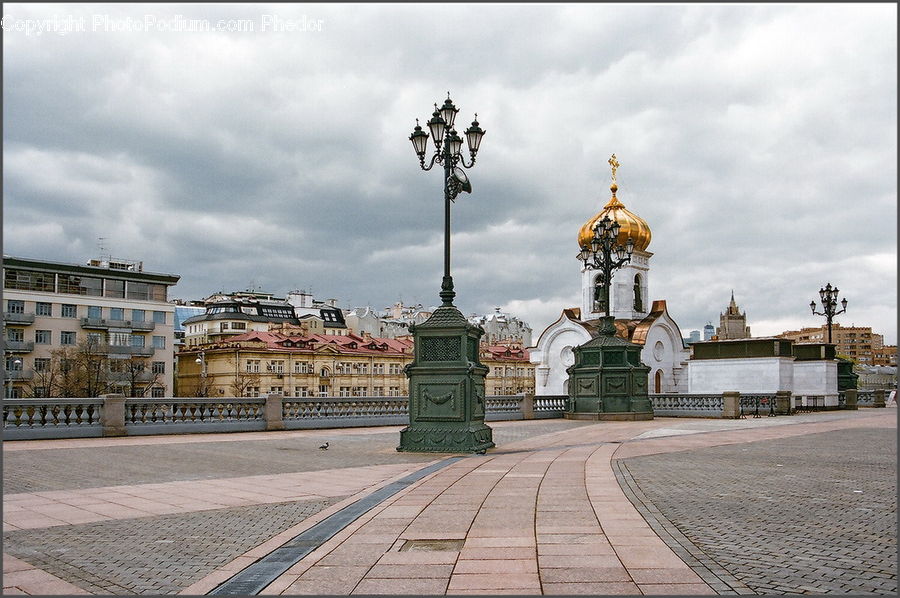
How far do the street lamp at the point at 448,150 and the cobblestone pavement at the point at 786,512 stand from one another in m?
5.27

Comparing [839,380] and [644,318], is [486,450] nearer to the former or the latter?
[839,380]

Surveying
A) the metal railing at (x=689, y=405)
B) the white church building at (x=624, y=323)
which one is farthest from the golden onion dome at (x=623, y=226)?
the metal railing at (x=689, y=405)

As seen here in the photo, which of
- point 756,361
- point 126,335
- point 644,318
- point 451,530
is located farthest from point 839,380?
point 126,335

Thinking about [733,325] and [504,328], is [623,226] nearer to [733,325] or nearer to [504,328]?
[733,325]

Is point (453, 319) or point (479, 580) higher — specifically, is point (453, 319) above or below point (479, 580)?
above

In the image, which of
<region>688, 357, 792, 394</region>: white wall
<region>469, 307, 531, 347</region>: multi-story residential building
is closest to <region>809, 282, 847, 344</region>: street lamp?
<region>688, 357, 792, 394</region>: white wall

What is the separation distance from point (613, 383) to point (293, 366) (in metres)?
62.6

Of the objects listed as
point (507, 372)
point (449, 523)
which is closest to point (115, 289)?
point (507, 372)

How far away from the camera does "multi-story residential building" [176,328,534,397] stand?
83625 millimetres

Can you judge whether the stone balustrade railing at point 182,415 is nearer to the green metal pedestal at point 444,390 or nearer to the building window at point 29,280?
the green metal pedestal at point 444,390

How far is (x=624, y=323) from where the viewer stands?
192 ft

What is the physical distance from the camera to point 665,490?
31.5 ft

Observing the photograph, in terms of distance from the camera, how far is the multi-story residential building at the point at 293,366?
83.6 meters

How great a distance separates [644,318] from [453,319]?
46.3 m
